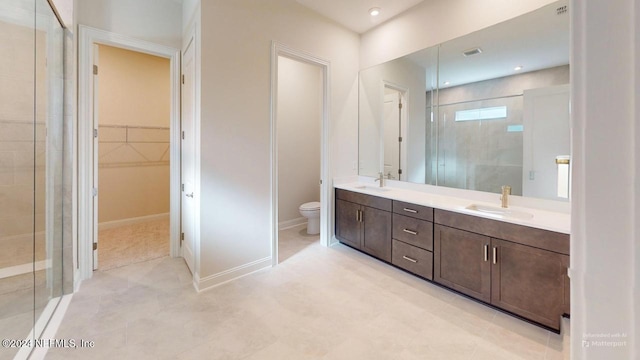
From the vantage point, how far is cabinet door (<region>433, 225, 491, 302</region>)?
2195mm

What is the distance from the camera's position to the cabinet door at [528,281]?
184cm

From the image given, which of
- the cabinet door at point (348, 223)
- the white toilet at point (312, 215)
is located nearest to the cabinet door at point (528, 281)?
the cabinet door at point (348, 223)

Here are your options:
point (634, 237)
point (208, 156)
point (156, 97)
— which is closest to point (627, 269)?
point (634, 237)

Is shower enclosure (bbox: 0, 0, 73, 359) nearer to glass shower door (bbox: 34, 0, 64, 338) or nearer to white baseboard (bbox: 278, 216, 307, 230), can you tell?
glass shower door (bbox: 34, 0, 64, 338)

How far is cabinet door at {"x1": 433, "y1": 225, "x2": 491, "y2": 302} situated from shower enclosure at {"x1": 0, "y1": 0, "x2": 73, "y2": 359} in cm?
297

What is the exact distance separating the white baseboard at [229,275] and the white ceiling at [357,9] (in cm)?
281

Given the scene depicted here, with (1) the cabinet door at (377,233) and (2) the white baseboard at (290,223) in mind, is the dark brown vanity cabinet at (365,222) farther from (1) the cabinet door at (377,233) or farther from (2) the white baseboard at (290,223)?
(2) the white baseboard at (290,223)

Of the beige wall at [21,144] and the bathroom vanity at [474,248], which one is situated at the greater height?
the beige wall at [21,144]

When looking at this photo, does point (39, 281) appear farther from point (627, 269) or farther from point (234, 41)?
point (627, 269)

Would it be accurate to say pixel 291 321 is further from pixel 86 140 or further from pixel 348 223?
pixel 86 140

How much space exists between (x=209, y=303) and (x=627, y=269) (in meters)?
2.49

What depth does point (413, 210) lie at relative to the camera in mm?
2674

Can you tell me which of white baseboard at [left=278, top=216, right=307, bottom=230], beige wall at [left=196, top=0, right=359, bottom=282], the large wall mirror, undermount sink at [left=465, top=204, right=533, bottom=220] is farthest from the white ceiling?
white baseboard at [left=278, top=216, right=307, bottom=230]

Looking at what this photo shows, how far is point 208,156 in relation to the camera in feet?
8.12
